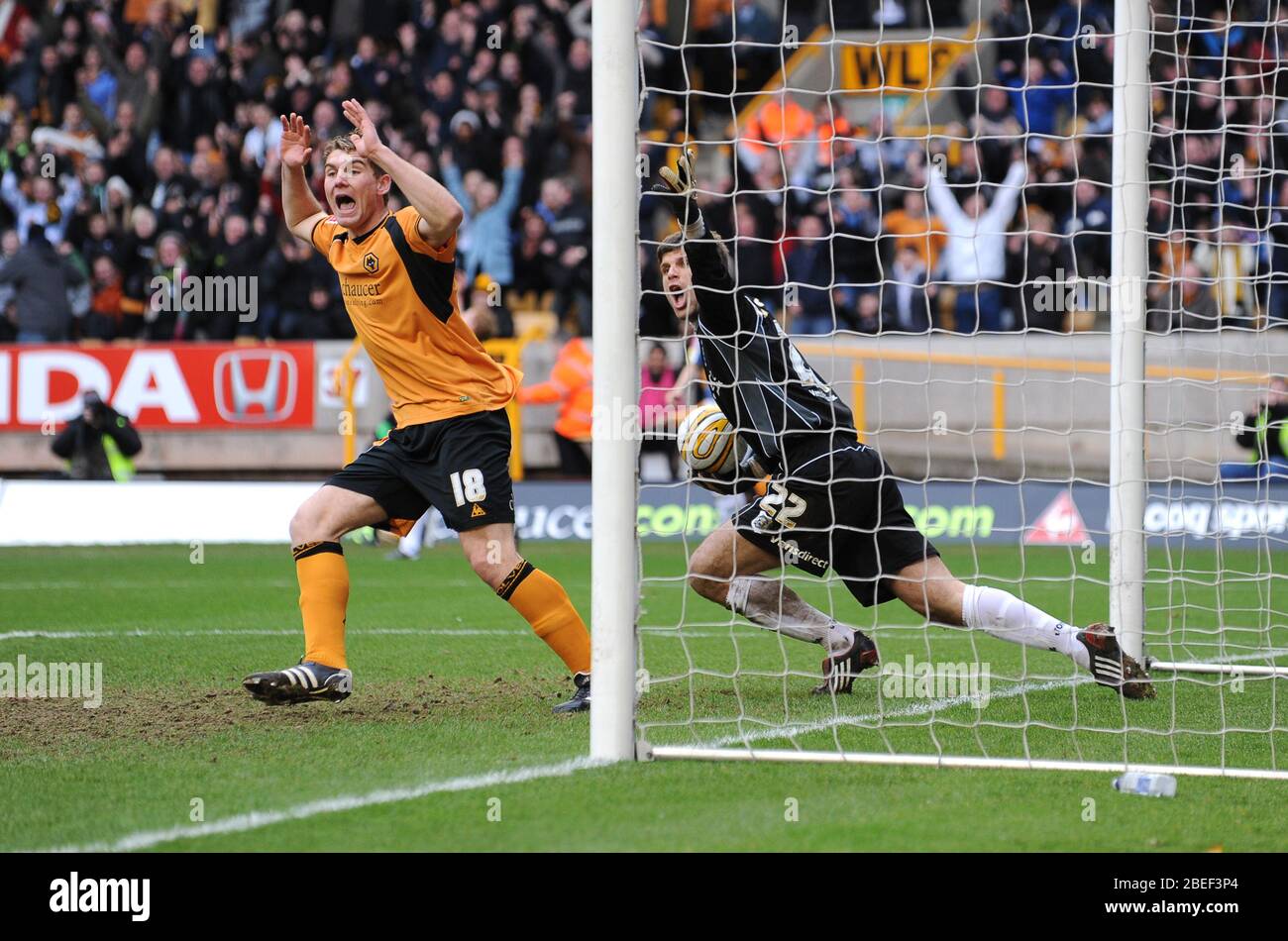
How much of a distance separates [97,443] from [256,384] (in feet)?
6.31

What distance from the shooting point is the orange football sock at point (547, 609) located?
20.8 feet

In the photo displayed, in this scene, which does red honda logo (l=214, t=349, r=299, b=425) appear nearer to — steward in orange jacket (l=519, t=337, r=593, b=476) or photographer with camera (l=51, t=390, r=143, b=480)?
photographer with camera (l=51, t=390, r=143, b=480)

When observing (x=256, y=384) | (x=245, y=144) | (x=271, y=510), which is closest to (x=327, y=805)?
(x=271, y=510)

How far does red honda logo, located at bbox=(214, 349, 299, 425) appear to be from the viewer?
18.0 m

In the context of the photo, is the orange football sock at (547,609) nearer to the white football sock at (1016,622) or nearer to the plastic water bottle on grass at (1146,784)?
the white football sock at (1016,622)

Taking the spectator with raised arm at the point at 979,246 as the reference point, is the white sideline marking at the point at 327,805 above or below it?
below

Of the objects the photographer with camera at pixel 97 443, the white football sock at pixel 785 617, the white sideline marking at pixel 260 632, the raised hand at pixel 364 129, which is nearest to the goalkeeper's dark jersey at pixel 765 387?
the white football sock at pixel 785 617

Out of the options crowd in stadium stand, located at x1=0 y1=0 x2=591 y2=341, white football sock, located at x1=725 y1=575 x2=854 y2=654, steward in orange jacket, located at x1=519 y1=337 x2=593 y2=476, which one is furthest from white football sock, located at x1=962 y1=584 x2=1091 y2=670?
crowd in stadium stand, located at x1=0 y1=0 x2=591 y2=341

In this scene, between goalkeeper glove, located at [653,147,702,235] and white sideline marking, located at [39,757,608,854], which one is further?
goalkeeper glove, located at [653,147,702,235]

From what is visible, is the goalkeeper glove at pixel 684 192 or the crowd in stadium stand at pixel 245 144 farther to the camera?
the crowd in stadium stand at pixel 245 144

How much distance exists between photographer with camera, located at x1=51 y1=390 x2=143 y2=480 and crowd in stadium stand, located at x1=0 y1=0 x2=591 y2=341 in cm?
205

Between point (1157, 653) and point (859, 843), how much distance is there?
4.82m

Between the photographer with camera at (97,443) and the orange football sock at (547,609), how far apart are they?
1138 cm
